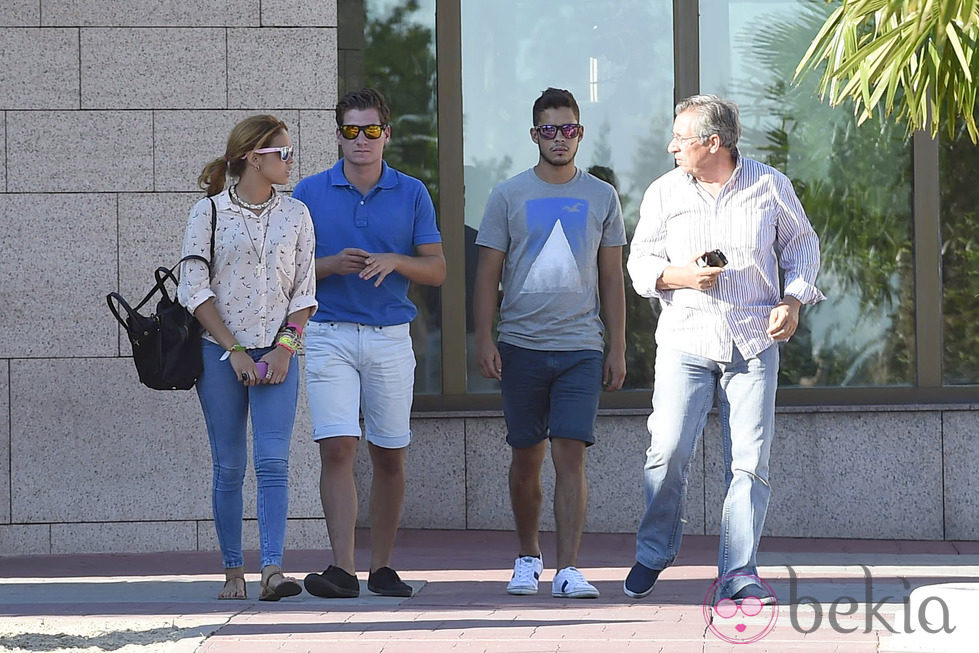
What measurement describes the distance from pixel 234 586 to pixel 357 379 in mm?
945

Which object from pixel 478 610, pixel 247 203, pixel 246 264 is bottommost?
pixel 478 610

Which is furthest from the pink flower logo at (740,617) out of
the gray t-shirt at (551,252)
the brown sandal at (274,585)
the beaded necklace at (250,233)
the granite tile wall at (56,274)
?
the granite tile wall at (56,274)

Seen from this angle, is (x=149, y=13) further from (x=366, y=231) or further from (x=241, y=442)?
(x=241, y=442)

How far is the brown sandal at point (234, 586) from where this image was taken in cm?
593

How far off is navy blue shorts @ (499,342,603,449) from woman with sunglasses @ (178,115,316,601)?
904 millimetres

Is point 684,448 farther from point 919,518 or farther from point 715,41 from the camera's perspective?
point 715,41

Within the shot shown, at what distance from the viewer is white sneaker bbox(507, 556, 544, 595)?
608 centimetres

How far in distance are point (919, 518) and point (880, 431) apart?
0.52 meters

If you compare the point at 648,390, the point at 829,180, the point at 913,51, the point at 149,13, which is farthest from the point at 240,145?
the point at 829,180

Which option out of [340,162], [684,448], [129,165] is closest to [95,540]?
[129,165]

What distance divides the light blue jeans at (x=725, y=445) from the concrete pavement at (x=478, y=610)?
0.23 m

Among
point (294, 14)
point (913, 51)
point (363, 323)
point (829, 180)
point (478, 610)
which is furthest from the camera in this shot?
point (829, 180)

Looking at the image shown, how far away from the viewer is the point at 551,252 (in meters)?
6.18

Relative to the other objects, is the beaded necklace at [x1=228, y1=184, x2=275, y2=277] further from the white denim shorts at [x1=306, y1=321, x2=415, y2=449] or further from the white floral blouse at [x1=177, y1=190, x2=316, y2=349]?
the white denim shorts at [x1=306, y1=321, x2=415, y2=449]
